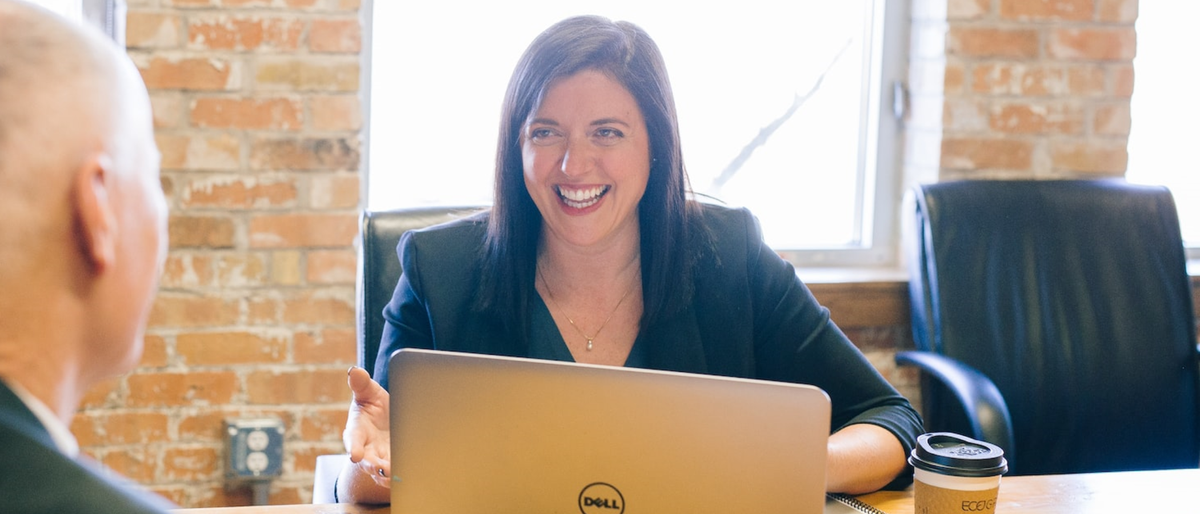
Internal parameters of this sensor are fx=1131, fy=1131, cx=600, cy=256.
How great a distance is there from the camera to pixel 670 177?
1.72m

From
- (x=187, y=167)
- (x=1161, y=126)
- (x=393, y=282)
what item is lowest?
(x=393, y=282)

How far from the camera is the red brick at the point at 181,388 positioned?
7.30 ft

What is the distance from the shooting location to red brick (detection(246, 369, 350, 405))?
2.27 metres

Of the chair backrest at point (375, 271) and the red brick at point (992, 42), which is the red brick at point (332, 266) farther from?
the red brick at point (992, 42)

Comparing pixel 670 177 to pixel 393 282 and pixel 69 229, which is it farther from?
pixel 69 229

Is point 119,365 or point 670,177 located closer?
point 119,365

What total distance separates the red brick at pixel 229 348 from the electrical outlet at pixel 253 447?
0.13 meters

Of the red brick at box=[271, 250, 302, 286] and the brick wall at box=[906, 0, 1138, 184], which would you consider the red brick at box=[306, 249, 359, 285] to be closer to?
the red brick at box=[271, 250, 302, 286]

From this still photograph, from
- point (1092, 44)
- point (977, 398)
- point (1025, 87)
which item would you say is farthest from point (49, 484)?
point (1092, 44)

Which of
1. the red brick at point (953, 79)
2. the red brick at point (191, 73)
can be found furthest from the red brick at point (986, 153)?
the red brick at point (191, 73)

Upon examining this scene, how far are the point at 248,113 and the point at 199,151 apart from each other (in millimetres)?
118

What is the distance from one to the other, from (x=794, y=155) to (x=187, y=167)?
1.35m

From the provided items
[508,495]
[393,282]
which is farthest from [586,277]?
[508,495]

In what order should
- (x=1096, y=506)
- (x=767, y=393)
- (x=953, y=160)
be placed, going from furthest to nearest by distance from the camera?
(x=953, y=160) < (x=1096, y=506) < (x=767, y=393)
